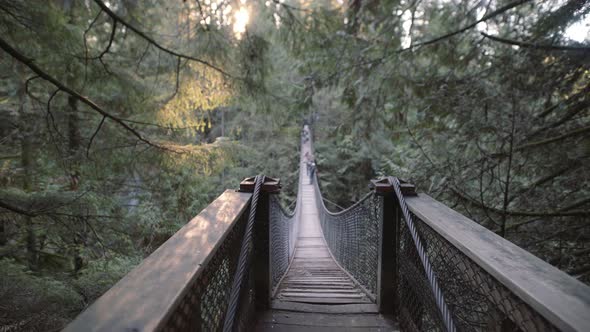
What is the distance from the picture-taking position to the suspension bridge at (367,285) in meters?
0.56

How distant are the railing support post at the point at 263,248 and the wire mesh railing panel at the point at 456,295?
72 centimetres

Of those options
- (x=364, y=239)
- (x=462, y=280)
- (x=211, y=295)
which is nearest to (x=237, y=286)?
(x=211, y=295)

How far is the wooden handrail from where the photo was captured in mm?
497

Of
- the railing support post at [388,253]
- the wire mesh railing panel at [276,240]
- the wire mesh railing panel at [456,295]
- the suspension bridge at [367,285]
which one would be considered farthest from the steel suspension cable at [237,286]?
the railing support post at [388,253]

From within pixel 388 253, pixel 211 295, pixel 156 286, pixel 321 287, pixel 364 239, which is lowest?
pixel 321 287

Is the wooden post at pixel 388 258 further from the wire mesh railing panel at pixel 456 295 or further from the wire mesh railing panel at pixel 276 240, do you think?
the wire mesh railing panel at pixel 276 240

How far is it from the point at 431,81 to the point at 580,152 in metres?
1.27

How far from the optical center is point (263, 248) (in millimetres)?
1645

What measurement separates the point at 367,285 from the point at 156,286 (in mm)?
1828

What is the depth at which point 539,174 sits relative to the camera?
2477 mm

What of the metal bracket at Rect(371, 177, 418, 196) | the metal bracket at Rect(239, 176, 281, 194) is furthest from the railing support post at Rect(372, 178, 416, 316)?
the metal bracket at Rect(239, 176, 281, 194)

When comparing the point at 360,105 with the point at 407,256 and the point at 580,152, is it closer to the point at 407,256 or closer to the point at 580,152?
the point at 580,152

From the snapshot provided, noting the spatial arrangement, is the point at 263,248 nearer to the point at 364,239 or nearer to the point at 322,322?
the point at 322,322

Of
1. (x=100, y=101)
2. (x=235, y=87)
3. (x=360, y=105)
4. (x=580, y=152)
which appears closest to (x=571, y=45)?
(x=580, y=152)
